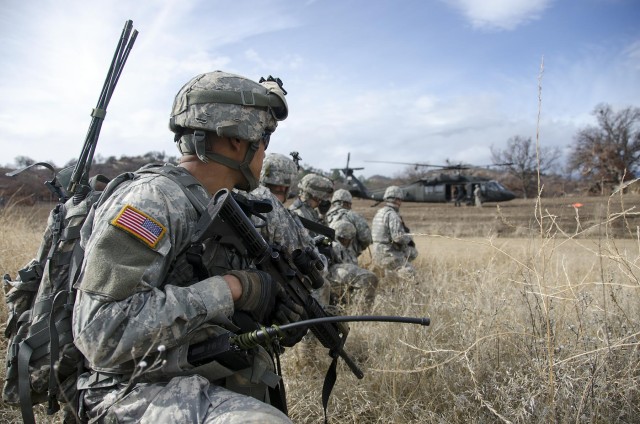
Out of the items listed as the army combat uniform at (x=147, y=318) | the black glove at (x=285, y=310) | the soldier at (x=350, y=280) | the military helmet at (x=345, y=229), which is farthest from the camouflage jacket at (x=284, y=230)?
the military helmet at (x=345, y=229)

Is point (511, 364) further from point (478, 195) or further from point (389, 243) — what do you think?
point (478, 195)

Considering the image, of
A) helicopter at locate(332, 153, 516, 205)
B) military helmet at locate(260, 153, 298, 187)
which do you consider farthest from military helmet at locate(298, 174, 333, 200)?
helicopter at locate(332, 153, 516, 205)

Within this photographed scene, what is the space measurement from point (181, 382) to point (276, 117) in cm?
126

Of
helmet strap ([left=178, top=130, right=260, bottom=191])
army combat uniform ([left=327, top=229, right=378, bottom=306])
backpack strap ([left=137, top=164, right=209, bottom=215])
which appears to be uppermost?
helmet strap ([left=178, top=130, right=260, bottom=191])

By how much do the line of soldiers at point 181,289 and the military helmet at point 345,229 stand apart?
4.98 meters

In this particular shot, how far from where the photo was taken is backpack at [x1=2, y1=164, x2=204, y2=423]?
6.05ft

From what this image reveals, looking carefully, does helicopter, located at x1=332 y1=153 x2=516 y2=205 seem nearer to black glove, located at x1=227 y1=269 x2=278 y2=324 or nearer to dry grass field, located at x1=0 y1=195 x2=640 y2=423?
dry grass field, located at x1=0 y1=195 x2=640 y2=423

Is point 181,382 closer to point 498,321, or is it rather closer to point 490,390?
point 490,390

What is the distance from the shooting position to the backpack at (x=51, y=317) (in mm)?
1845

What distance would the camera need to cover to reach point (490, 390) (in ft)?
9.17

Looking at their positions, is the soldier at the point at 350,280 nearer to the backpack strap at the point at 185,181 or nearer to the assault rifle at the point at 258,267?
the assault rifle at the point at 258,267

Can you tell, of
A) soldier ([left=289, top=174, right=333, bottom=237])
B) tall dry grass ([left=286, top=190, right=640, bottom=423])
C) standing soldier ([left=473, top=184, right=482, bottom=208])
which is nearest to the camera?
tall dry grass ([left=286, top=190, right=640, bottom=423])

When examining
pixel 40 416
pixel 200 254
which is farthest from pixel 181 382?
pixel 40 416

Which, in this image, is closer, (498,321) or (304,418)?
(304,418)
